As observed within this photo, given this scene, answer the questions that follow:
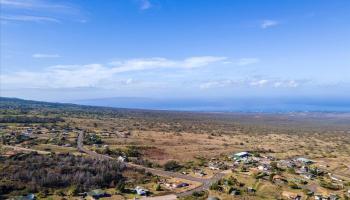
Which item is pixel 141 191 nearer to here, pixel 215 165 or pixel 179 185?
pixel 179 185

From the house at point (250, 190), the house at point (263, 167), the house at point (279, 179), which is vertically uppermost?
the house at point (263, 167)

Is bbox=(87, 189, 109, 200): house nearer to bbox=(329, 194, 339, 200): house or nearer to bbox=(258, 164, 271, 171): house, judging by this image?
bbox=(258, 164, 271, 171): house

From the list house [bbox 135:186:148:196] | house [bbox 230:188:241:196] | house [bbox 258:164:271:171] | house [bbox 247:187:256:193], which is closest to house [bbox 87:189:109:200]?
house [bbox 135:186:148:196]

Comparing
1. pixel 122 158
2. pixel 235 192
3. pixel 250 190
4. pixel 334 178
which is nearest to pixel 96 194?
pixel 235 192

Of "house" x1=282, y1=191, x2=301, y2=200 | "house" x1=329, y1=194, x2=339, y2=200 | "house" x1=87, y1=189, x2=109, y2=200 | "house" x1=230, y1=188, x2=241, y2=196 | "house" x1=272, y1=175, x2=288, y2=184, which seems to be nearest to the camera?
"house" x1=329, y1=194, x2=339, y2=200

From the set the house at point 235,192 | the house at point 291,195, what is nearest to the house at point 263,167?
the house at point 291,195

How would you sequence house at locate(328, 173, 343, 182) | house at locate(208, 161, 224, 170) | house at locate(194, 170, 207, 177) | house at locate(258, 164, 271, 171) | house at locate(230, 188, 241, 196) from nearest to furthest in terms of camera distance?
house at locate(230, 188, 241, 196) < house at locate(328, 173, 343, 182) < house at locate(194, 170, 207, 177) < house at locate(258, 164, 271, 171) < house at locate(208, 161, 224, 170)

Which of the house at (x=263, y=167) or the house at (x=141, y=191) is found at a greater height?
the house at (x=263, y=167)

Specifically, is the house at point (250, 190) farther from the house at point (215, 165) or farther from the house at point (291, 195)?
the house at point (215, 165)
